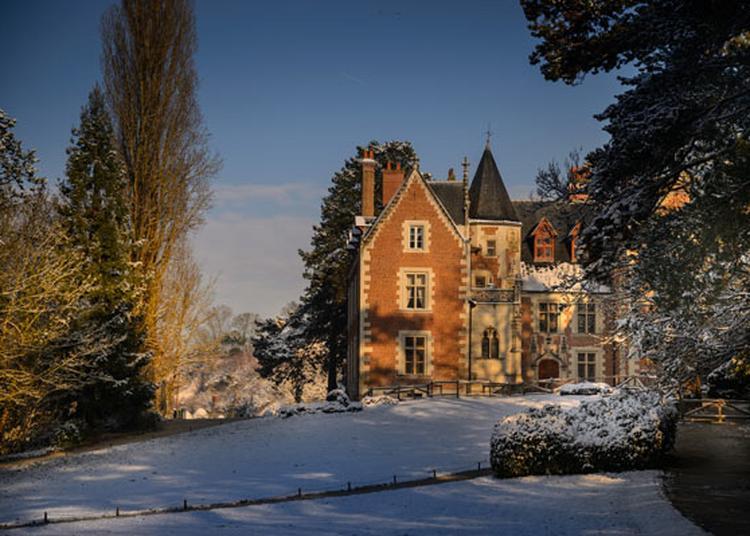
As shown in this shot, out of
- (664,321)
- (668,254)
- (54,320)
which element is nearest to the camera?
(668,254)

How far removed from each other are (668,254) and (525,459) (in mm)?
6926

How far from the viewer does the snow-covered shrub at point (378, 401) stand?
32.5 metres

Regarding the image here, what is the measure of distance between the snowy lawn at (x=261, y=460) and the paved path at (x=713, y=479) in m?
5.62

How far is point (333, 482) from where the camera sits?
19.3 meters

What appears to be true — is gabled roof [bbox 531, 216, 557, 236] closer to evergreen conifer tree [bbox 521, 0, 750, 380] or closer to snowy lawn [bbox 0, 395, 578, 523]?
snowy lawn [bbox 0, 395, 578, 523]

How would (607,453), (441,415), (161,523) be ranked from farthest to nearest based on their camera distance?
(441,415), (607,453), (161,523)

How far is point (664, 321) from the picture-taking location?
13.8 metres

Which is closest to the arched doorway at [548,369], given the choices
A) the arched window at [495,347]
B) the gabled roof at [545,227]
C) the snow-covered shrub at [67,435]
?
the arched window at [495,347]

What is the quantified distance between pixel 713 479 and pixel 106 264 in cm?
2269

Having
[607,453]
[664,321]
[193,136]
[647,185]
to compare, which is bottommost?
[607,453]

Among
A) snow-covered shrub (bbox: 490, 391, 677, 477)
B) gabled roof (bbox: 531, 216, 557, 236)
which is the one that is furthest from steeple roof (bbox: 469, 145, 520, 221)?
snow-covered shrub (bbox: 490, 391, 677, 477)

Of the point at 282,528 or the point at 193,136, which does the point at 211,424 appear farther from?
the point at 282,528

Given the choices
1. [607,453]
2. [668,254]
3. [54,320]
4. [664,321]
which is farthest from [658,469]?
[54,320]

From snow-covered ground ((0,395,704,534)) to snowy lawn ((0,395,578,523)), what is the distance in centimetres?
4
